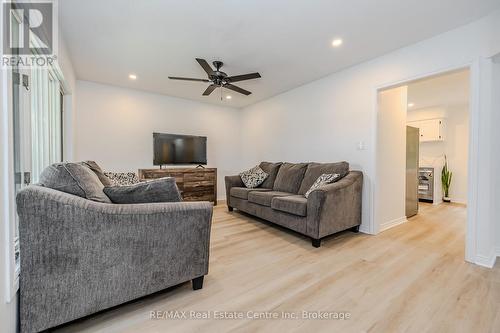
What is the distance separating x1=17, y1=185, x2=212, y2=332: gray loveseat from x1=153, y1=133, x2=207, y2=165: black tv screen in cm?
324

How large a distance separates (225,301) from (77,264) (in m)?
0.93

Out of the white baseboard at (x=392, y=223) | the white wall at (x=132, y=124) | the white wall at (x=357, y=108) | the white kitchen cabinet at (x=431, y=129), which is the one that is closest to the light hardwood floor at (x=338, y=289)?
the white baseboard at (x=392, y=223)

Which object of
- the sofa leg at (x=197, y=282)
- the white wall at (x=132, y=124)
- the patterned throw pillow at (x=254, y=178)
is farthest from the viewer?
the patterned throw pillow at (x=254, y=178)

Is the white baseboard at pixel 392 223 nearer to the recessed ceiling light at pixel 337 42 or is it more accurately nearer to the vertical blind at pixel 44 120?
the recessed ceiling light at pixel 337 42

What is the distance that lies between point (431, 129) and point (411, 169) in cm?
241

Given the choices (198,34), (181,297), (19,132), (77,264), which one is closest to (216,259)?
(181,297)

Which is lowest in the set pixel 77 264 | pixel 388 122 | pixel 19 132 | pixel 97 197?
pixel 77 264

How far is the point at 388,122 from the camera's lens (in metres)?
3.05

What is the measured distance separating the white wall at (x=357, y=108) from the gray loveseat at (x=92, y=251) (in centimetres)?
255

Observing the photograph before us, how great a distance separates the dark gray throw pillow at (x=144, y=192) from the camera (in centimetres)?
139

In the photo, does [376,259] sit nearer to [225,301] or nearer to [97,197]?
[225,301]

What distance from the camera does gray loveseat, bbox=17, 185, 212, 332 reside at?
1062mm

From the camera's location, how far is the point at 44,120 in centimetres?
228

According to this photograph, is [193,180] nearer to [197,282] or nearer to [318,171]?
[318,171]
